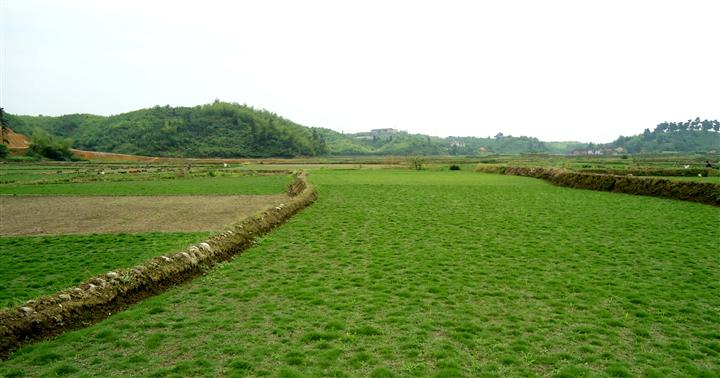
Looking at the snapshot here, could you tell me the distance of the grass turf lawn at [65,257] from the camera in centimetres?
932

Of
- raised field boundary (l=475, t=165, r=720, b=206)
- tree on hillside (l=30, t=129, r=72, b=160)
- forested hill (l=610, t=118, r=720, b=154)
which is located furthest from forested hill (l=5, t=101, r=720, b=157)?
raised field boundary (l=475, t=165, r=720, b=206)

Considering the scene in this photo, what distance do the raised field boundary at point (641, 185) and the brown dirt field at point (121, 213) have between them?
22.7m

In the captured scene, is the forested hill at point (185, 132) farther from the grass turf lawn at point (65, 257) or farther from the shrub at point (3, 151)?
the grass turf lawn at point (65, 257)

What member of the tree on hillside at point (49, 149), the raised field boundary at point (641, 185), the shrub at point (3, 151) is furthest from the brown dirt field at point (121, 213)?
the tree on hillside at point (49, 149)

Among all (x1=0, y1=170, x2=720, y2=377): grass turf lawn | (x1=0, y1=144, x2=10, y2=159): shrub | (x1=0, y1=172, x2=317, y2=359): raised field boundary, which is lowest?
(x1=0, y1=170, x2=720, y2=377): grass turf lawn

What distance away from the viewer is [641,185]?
92.1ft

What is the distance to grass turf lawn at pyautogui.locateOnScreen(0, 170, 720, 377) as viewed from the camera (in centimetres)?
600

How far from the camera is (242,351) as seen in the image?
6395 mm

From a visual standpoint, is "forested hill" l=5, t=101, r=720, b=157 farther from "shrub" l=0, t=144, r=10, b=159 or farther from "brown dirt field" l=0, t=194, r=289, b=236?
"brown dirt field" l=0, t=194, r=289, b=236

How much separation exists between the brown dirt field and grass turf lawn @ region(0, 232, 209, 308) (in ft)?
6.00

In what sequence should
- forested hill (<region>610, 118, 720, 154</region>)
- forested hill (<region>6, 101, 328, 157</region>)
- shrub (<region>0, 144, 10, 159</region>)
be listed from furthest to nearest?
forested hill (<region>610, 118, 720, 154</region>) < forested hill (<region>6, 101, 328, 157</region>) < shrub (<region>0, 144, 10, 159</region>)

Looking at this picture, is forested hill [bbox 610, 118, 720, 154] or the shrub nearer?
the shrub

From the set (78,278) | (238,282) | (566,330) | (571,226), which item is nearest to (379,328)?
(566,330)

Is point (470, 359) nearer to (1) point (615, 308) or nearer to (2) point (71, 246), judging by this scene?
(1) point (615, 308)
